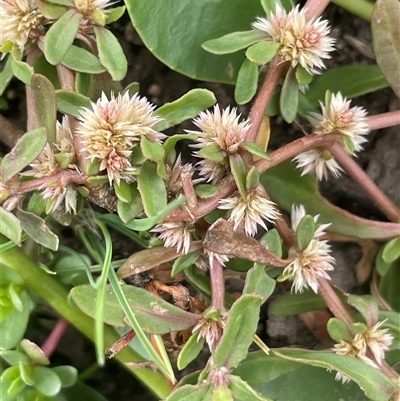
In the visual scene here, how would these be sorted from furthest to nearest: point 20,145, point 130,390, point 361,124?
point 130,390
point 361,124
point 20,145

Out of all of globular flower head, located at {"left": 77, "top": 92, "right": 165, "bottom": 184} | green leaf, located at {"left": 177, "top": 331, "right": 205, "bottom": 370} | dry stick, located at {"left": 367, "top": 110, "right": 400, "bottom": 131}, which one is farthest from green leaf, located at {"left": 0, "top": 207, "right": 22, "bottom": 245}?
dry stick, located at {"left": 367, "top": 110, "right": 400, "bottom": 131}

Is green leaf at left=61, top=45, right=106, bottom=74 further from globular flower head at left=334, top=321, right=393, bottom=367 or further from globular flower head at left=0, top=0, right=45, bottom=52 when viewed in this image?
globular flower head at left=334, top=321, right=393, bottom=367

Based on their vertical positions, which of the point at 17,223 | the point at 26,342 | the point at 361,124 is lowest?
the point at 26,342

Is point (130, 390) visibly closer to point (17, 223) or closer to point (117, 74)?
point (17, 223)

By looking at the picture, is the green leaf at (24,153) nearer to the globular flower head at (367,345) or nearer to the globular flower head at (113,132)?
the globular flower head at (113,132)

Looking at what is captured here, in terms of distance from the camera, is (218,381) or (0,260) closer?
(218,381)

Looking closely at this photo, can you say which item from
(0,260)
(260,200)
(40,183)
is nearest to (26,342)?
(0,260)

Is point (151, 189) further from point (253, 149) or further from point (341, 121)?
point (341, 121)

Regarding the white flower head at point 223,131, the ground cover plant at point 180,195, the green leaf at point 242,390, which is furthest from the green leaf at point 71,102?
the green leaf at point 242,390
